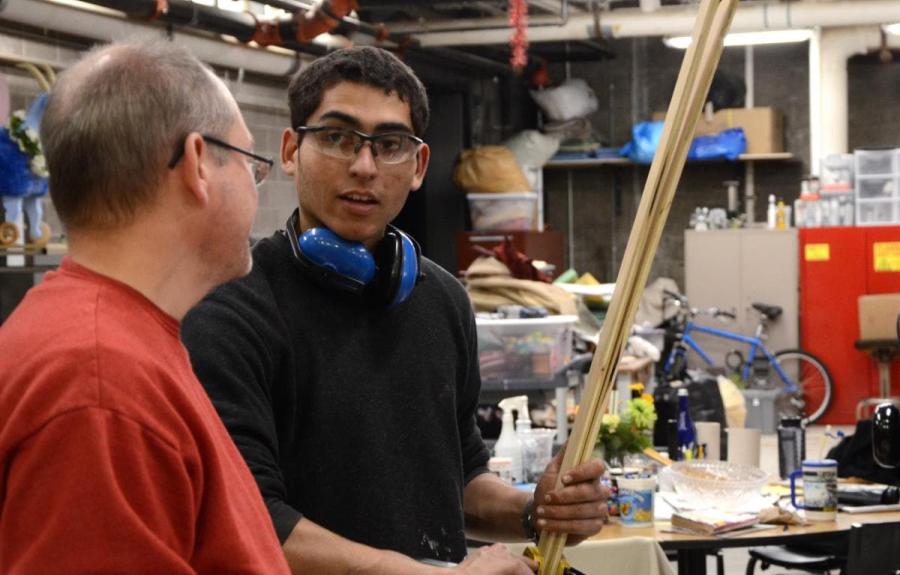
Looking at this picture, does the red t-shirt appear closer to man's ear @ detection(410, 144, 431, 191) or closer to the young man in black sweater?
the young man in black sweater

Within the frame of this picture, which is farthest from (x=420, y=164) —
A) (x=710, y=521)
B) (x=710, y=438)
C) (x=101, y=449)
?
(x=710, y=438)

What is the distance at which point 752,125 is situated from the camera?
10898mm

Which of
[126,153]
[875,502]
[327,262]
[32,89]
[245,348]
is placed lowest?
[875,502]

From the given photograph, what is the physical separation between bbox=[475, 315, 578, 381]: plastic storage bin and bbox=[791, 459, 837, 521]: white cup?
5.01 feet

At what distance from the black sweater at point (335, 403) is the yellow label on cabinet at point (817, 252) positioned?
27.5 ft

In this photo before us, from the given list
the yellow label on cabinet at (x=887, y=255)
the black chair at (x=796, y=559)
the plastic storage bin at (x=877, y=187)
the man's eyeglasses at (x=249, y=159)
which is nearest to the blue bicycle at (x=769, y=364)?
the yellow label on cabinet at (x=887, y=255)

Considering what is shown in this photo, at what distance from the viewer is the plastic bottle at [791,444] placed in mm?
4047

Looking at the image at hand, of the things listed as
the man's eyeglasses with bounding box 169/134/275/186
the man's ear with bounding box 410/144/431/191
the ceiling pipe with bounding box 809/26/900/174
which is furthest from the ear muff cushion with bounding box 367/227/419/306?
the ceiling pipe with bounding box 809/26/900/174

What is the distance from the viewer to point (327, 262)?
1.77 meters

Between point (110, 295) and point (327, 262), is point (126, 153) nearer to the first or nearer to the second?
point (110, 295)

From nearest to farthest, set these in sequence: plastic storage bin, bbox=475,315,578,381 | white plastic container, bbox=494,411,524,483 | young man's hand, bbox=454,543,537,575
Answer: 1. young man's hand, bbox=454,543,537,575
2. white plastic container, bbox=494,411,524,483
3. plastic storage bin, bbox=475,315,578,381

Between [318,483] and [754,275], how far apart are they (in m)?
8.75

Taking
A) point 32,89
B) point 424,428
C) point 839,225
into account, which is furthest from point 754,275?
point 424,428

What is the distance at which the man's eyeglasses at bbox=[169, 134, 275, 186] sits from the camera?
1110 mm
